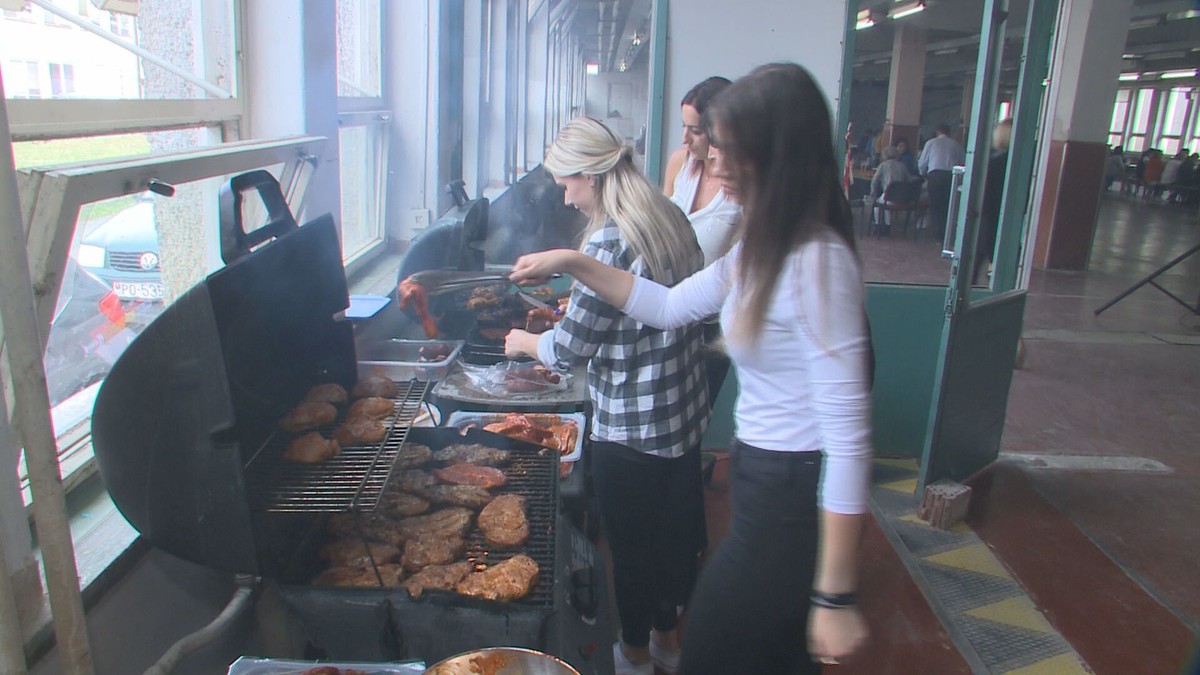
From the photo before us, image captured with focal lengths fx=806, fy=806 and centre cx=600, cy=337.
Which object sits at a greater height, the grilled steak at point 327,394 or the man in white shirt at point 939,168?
the man in white shirt at point 939,168

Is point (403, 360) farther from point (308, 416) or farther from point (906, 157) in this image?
point (906, 157)

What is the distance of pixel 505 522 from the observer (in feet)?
6.96

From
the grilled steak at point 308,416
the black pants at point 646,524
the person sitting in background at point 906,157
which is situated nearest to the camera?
the grilled steak at point 308,416

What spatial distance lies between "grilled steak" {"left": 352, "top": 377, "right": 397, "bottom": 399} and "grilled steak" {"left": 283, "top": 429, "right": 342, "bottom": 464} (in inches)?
13.9

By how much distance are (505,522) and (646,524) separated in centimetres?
75

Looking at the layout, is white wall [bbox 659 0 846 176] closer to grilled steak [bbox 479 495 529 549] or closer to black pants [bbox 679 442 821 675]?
grilled steak [bbox 479 495 529 549]

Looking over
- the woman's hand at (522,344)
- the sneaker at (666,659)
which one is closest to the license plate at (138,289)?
the woman's hand at (522,344)

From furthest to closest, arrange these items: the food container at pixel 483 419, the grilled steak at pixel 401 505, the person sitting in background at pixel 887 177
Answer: the person sitting in background at pixel 887 177, the food container at pixel 483 419, the grilled steak at pixel 401 505

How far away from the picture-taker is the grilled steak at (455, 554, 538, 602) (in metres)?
1.80

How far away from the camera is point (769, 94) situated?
1671 mm

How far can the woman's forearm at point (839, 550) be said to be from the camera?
1.63 m

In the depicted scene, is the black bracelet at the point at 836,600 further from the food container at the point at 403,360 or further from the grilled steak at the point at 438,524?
the food container at the point at 403,360

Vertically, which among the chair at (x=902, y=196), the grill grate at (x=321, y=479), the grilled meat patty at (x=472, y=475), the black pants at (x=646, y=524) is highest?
the chair at (x=902, y=196)

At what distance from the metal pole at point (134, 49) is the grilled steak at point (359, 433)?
113cm
